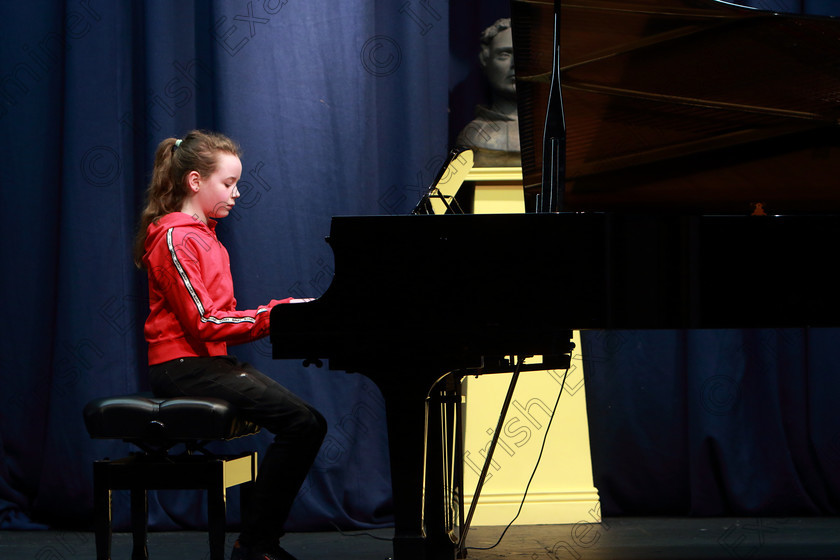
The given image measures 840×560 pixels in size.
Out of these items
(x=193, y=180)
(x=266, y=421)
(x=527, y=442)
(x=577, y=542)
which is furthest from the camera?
(x=527, y=442)

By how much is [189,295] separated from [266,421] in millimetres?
365

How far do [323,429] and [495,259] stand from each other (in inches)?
29.4

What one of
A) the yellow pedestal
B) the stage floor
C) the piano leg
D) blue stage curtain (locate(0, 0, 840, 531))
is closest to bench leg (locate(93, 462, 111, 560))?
the stage floor

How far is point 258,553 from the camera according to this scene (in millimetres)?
2260

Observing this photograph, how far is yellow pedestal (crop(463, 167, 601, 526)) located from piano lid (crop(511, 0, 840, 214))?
696 millimetres

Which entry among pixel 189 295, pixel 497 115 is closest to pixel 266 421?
pixel 189 295

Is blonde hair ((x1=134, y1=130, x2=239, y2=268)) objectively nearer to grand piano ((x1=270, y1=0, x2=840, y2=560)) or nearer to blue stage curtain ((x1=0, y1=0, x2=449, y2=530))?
grand piano ((x1=270, y1=0, x2=840, y2=560))

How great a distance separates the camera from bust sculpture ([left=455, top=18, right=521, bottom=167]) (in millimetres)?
3312

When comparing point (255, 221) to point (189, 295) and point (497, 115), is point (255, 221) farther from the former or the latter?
point (189, 295)

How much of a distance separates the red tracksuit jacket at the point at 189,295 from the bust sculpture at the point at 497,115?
116 cm

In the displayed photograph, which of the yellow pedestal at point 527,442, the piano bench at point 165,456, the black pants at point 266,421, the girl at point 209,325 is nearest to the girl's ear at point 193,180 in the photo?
the girl at point 209,325

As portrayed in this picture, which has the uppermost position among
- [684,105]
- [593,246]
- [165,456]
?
[684,105]

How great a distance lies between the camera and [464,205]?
3.44 meters

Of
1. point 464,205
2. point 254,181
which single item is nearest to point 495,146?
point 464,205
